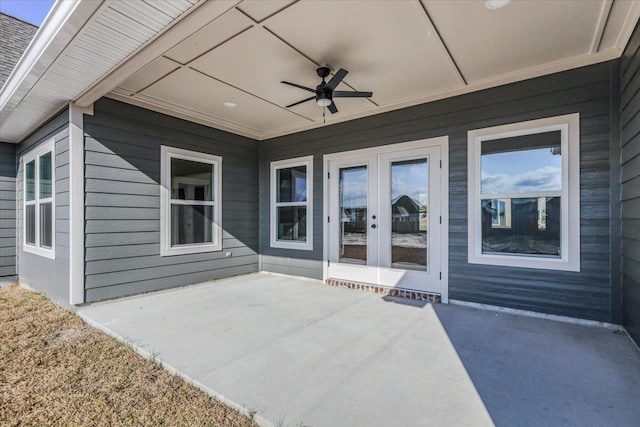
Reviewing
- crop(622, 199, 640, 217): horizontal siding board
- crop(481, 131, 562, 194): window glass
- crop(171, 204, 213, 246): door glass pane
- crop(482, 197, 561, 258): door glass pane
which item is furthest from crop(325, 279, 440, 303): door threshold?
crop(171, 204, 213, 246): door glass pane

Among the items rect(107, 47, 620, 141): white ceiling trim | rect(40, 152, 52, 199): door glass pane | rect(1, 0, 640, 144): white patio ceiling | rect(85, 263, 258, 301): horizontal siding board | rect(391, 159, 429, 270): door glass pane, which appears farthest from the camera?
rect(40, 152, 52, 199): door glass pane

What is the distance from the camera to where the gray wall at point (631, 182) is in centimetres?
254

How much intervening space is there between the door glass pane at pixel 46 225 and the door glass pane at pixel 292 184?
3335mm

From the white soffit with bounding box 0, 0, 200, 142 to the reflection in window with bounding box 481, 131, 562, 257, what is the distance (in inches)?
137

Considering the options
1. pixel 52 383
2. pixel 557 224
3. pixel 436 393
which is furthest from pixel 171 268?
pixel 557 224

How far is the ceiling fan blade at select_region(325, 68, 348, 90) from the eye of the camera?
118 inches

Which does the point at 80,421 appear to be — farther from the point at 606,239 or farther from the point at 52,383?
the point at 606,239

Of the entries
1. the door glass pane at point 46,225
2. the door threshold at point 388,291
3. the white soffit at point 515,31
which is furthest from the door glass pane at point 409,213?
the door glass pane at point 46,225

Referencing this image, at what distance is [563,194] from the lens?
129 inches

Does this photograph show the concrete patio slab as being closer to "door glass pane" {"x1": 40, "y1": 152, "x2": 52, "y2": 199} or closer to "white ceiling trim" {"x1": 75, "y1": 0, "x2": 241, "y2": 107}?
"door glass pane" {"x1": 40, "y1": 152, "x2": 52, "y2": 199}

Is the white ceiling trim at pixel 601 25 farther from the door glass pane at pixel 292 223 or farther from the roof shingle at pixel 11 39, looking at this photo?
the roof shingle at pixel 11 39

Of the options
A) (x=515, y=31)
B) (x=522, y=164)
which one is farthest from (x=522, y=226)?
(x=515, y=31)

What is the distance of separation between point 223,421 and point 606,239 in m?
3.75

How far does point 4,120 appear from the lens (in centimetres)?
427
